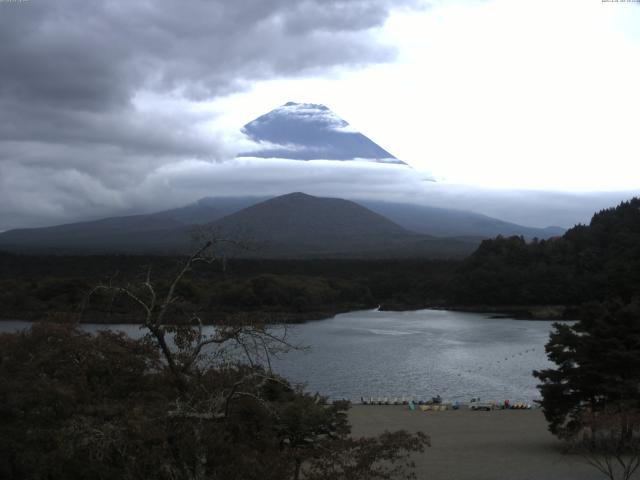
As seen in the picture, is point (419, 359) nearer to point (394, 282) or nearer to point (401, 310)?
point (401, 310)

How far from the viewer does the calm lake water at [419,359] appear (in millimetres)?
21656

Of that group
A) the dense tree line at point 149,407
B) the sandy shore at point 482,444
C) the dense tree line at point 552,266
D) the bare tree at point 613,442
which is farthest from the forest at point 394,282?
the dense tree line at point 149,407

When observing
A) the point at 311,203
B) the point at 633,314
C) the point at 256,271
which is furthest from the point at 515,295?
the point at 311,203

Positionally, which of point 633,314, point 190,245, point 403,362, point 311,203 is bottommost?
point 403,362

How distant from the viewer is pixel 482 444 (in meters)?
13.7

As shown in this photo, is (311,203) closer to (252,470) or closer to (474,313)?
(474,313)

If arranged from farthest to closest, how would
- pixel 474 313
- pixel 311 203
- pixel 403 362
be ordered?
pixel 311 203 → pixel 474 313 → pixel 403 362

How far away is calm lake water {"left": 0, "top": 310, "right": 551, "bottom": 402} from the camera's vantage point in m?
21.7

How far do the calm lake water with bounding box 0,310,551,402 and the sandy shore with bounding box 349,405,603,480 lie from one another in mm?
2798

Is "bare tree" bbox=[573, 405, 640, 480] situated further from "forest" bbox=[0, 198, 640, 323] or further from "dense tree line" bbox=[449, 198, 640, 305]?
"dense tree line" bbox=[449, 198, 640, 305]

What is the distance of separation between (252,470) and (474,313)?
45.5 m

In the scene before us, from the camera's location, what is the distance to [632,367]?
11.7 m

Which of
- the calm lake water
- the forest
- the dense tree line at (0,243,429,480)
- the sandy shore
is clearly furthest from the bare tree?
the forest

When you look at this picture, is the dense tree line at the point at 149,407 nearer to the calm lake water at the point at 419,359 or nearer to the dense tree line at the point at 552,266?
the calm lake water at the point at 419,359
